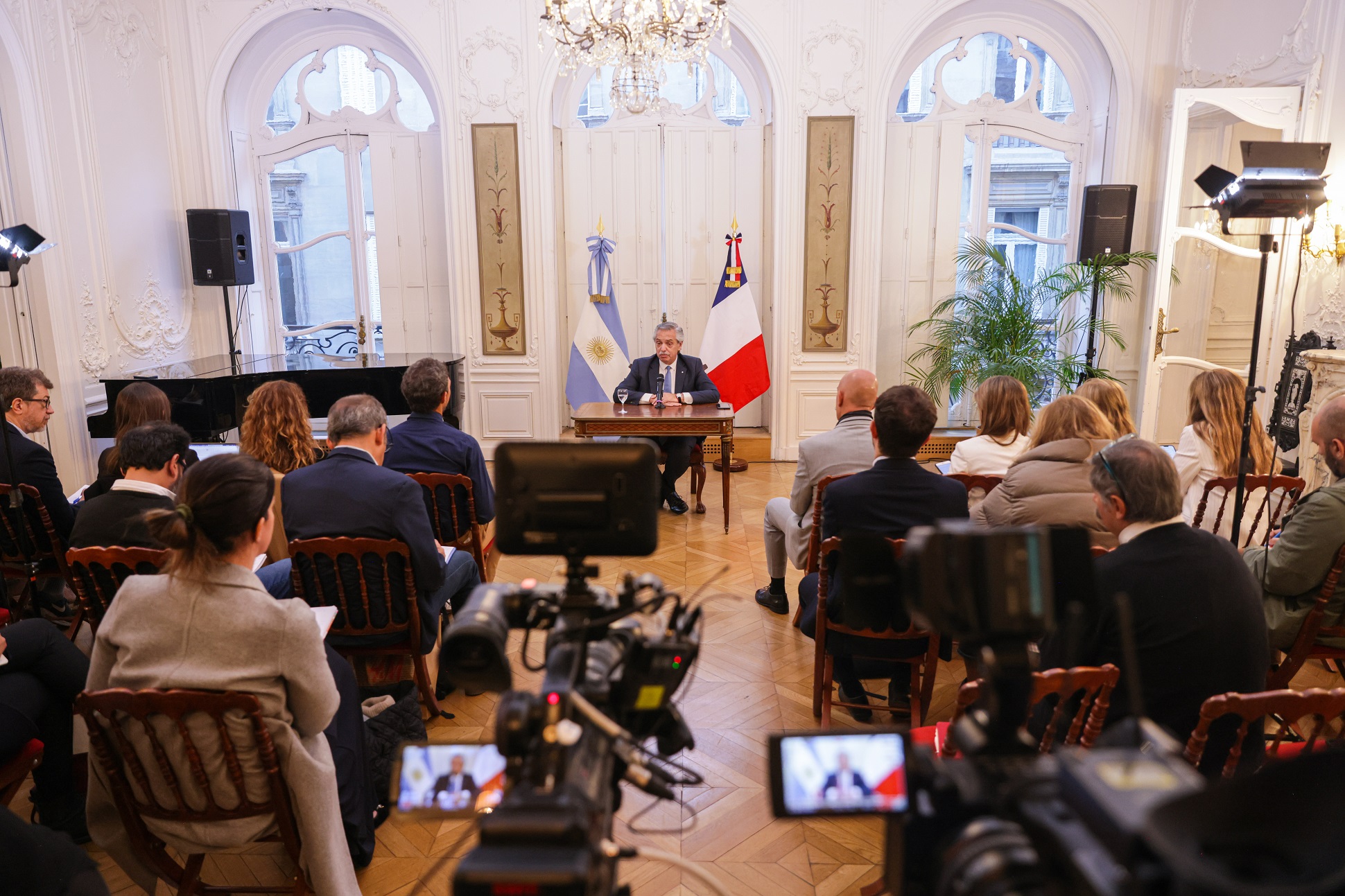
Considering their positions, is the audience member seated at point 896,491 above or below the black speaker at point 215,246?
below

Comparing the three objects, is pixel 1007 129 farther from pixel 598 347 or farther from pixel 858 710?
pixel 858 710

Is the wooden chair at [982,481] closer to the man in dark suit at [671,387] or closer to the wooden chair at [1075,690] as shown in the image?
the wooden chair at [1075,690]

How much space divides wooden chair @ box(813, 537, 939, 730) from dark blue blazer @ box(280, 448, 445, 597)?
1.24 meters

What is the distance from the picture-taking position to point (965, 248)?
709 centimetres

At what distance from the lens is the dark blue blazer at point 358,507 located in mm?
2738

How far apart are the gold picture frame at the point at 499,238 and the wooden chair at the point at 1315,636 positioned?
552cm

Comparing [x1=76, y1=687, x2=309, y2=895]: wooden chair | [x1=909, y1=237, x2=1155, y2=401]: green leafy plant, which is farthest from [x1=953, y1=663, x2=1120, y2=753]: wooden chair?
[x1=909, y1=237, x2=1155, y2=401]: green leafy plant

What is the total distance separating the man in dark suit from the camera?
5.48 m

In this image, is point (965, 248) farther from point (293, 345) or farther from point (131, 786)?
point (131, 786)

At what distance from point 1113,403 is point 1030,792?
304 centimetres

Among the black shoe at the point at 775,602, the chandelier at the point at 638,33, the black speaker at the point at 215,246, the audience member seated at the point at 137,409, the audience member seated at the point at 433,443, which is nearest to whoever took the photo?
the audience member seated at the point at 137,409

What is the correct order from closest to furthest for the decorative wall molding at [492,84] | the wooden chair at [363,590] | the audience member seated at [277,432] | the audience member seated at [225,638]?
1. the audience member seated at [225,638]
2. the wooden chair at [363,590]
3. the audience member seated at [277,432]
4. the decorative wall molding at [492,84]

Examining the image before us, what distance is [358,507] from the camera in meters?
2.74

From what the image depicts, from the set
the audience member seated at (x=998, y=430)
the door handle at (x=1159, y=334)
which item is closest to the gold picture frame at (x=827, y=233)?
the door handle at (x=1159, y=334)
